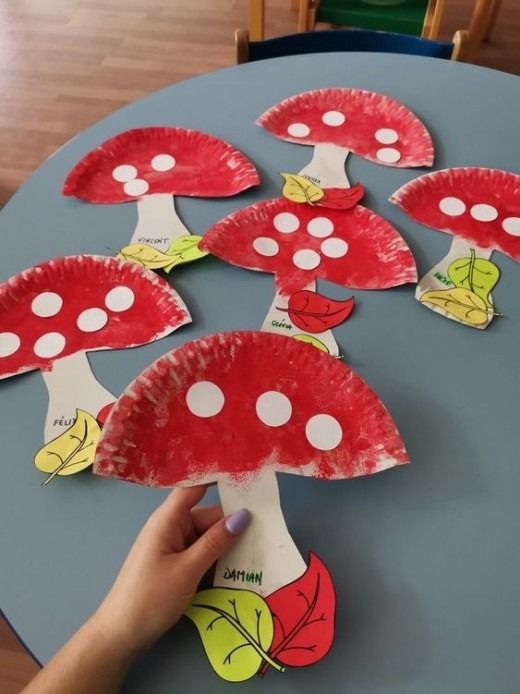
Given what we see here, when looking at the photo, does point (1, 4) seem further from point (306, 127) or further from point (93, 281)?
point (93, 281)

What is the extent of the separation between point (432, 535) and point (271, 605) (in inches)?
6.6

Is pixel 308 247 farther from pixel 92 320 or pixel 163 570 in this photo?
pixel 163 570

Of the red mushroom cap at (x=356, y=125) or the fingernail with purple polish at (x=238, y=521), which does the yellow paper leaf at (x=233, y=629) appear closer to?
the fingernail with purple polish at (x=238, y=521)

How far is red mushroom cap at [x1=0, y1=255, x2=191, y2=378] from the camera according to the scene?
0.72 m

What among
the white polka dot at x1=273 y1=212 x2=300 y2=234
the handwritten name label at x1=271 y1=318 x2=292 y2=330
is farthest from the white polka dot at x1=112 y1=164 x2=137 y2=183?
the handwritten name label at x1=271 y1=318 x2=292 y2=330

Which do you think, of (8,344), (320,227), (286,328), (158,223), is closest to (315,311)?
(286,328)

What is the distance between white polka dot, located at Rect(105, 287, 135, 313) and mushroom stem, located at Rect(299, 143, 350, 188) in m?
0.33

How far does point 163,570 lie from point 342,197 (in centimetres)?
57

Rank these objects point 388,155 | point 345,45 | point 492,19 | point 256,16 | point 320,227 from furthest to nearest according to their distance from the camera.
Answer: point 492,19, point 256,16, point 345,45, point 388,155, point 320,227

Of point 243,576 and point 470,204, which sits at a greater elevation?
point 470,204

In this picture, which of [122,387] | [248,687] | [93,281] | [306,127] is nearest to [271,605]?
[248,687]

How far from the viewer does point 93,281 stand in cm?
79

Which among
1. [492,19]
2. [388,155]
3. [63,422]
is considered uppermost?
[388,155]

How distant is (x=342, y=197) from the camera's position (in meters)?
0.89
